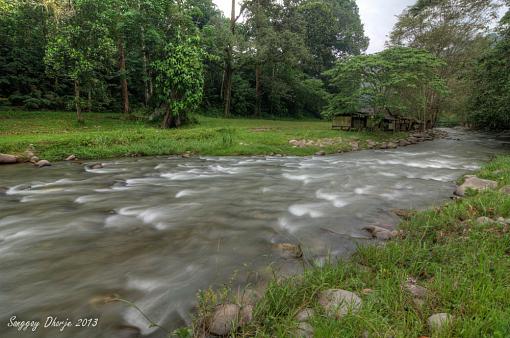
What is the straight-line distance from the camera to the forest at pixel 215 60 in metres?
19.1

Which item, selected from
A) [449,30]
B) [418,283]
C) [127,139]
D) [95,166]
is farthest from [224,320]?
[449,30]

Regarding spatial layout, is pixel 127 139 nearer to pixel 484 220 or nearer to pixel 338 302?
pixel 338 302

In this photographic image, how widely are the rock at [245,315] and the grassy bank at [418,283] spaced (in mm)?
49

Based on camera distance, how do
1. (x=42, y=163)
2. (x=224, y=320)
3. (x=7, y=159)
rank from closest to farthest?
(x=224, y=320)
(x=42, y=163)
(x=7, y=159)

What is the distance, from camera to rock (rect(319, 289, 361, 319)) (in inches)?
106

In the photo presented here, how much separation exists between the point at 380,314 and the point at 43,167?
38.5ft

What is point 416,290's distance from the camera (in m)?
3.03

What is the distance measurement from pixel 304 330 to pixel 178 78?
18.8 m

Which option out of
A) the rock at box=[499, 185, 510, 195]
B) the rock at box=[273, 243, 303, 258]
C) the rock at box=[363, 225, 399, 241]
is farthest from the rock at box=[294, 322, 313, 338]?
the rock at box=[499, 185, 510, 195]

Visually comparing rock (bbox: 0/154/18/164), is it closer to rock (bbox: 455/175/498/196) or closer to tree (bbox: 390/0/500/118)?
rock (bbox: 455/175/498/196)

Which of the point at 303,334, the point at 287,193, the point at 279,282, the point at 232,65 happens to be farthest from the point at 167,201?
the point at 232,65

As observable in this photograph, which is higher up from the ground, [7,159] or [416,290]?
[416,290]

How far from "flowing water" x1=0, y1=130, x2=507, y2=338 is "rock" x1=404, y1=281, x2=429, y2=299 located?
4.08 ft

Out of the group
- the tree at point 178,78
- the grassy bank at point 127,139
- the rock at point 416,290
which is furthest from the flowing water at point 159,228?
the tree at point 178,78
